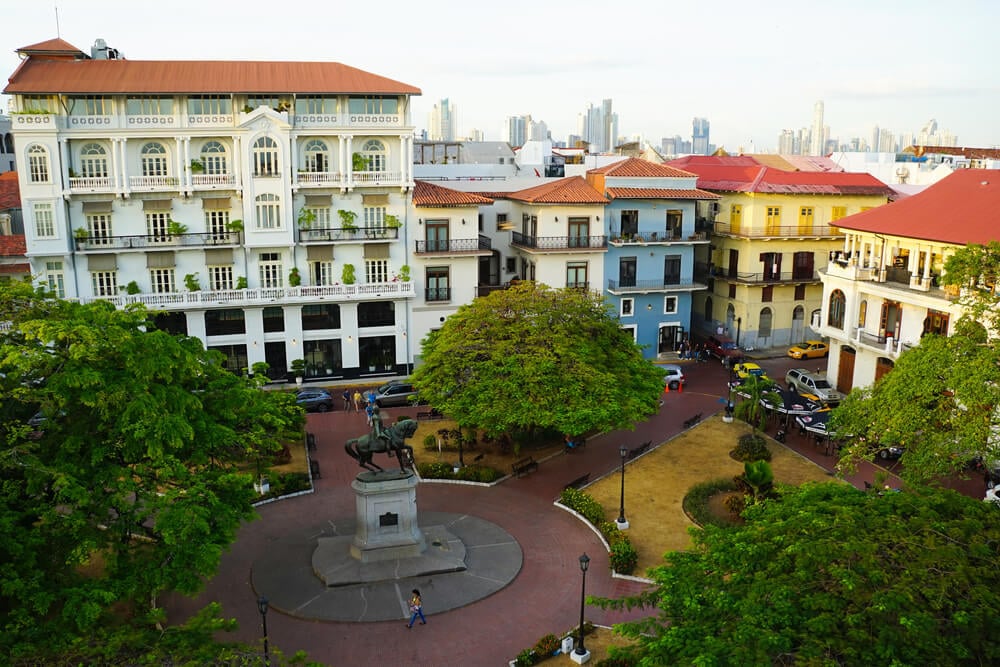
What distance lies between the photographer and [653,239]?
56094 mm

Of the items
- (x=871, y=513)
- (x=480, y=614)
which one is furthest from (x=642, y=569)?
(x=871, y=513)

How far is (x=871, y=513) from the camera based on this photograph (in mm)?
18438

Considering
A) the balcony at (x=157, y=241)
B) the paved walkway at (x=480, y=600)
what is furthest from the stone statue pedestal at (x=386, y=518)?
the balcony at (x=157, y=241)

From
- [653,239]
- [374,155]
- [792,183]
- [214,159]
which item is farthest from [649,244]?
[214,159]

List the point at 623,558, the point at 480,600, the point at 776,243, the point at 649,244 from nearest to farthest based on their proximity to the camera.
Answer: the point at 480,600
the point at 623,558
the point at 649,244
the point at 776,243

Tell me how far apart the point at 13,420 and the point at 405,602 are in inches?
500

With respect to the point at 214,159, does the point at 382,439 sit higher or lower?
lower

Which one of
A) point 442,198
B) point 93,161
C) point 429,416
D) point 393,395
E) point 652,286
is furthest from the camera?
point 652,286

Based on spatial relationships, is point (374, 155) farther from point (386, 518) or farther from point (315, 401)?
point (386, 518)

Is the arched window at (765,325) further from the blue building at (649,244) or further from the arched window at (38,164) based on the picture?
the arched window at (38,164)

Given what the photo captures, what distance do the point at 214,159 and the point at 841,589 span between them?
43.4 m

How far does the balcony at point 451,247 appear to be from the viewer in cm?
5238

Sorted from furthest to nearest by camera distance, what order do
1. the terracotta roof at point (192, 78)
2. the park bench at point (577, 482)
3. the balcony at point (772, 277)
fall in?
1. the balcony at point (772, 277)
2. the terracotta roof at point (192, 78)
3. the park bench at point (577, 482)

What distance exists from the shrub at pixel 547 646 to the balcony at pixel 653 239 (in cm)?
3513
